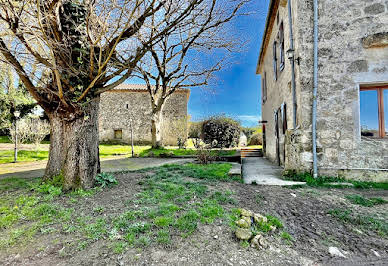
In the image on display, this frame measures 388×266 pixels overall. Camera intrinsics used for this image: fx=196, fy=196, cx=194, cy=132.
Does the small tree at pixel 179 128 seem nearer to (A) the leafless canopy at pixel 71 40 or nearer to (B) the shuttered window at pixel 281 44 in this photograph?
(B) the shuttered window at pixel 281 44

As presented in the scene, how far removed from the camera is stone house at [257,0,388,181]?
4582mm

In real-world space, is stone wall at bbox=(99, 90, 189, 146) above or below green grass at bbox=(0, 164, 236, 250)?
above

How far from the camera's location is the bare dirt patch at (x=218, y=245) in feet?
6.14

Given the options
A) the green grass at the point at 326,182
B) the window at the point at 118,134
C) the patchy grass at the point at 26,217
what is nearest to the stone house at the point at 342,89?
the green grass at the point at 326,182

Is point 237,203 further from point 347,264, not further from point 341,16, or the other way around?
point 341,16

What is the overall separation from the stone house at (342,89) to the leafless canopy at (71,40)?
3.16 metres

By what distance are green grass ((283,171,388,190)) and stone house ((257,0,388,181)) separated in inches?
5.7

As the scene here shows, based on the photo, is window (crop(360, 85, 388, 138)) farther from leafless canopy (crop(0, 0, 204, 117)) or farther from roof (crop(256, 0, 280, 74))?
leafless canopy (crop(0, 0, 204, 117))

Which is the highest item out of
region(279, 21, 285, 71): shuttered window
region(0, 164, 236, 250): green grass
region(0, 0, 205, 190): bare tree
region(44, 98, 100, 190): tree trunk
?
region(279, 21, 285, 71): shuttered window

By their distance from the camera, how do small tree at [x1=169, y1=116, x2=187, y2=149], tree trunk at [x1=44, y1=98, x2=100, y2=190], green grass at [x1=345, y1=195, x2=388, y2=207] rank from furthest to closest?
1. small tree at [x1=169, y1=116, x2=187, y2=149]
2. tree trunk at [x1=44, y1=98, x2=100, y2=190]
3. green grass at [x1=345, y1=195, x2=388, y2=207]

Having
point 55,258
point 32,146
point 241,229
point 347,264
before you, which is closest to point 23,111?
point 32,146

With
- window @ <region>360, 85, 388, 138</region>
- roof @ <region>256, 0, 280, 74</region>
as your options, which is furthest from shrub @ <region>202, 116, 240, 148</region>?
window @ <region>360, 85, 388, 138</region>

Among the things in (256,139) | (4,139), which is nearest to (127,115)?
(4,139)

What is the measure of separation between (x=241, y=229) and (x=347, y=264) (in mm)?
1023
